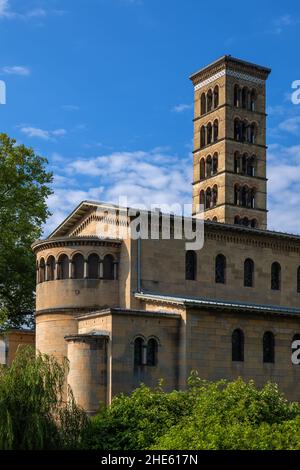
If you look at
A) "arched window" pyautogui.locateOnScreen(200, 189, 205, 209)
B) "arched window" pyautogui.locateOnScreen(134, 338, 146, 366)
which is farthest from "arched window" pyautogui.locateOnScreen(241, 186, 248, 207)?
"arched window" pyautogui.locateOnScreen(134, 338, 146, 366)

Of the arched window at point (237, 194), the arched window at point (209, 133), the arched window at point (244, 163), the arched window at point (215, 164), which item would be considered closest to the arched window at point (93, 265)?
the arched window at point (237, 194)

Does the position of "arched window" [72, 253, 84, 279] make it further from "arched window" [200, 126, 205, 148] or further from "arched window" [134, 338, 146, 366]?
"arched window" [200, 126, 205, 148]

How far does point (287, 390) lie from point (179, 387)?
243 inches

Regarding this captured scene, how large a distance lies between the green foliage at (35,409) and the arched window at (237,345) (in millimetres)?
11812

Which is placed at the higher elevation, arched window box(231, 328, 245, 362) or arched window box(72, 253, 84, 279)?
arched window box(72, 253, 84, 279)

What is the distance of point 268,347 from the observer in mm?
41969

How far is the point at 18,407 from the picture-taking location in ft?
94.7

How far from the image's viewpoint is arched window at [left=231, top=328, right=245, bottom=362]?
40.8m

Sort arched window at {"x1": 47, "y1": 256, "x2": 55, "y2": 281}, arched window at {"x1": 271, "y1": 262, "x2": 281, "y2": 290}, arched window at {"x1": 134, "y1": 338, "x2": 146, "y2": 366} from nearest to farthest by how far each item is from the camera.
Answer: arched window at {"x1": 134, "y1": 338, "x2": 146, "y2": 366}, arched window at {"x1": 47, "y1": 256, "x2": 55, "y2": 281}, arched window at {"x1": 271, "y1": 262, "x2": 281, "y2": 290}

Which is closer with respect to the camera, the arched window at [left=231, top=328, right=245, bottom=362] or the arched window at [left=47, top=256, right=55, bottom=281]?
the arched window at [left=231, top=328, right=245, bottom=362]

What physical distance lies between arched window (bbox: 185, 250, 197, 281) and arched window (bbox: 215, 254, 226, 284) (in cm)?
150

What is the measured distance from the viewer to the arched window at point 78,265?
43219 millimetres
